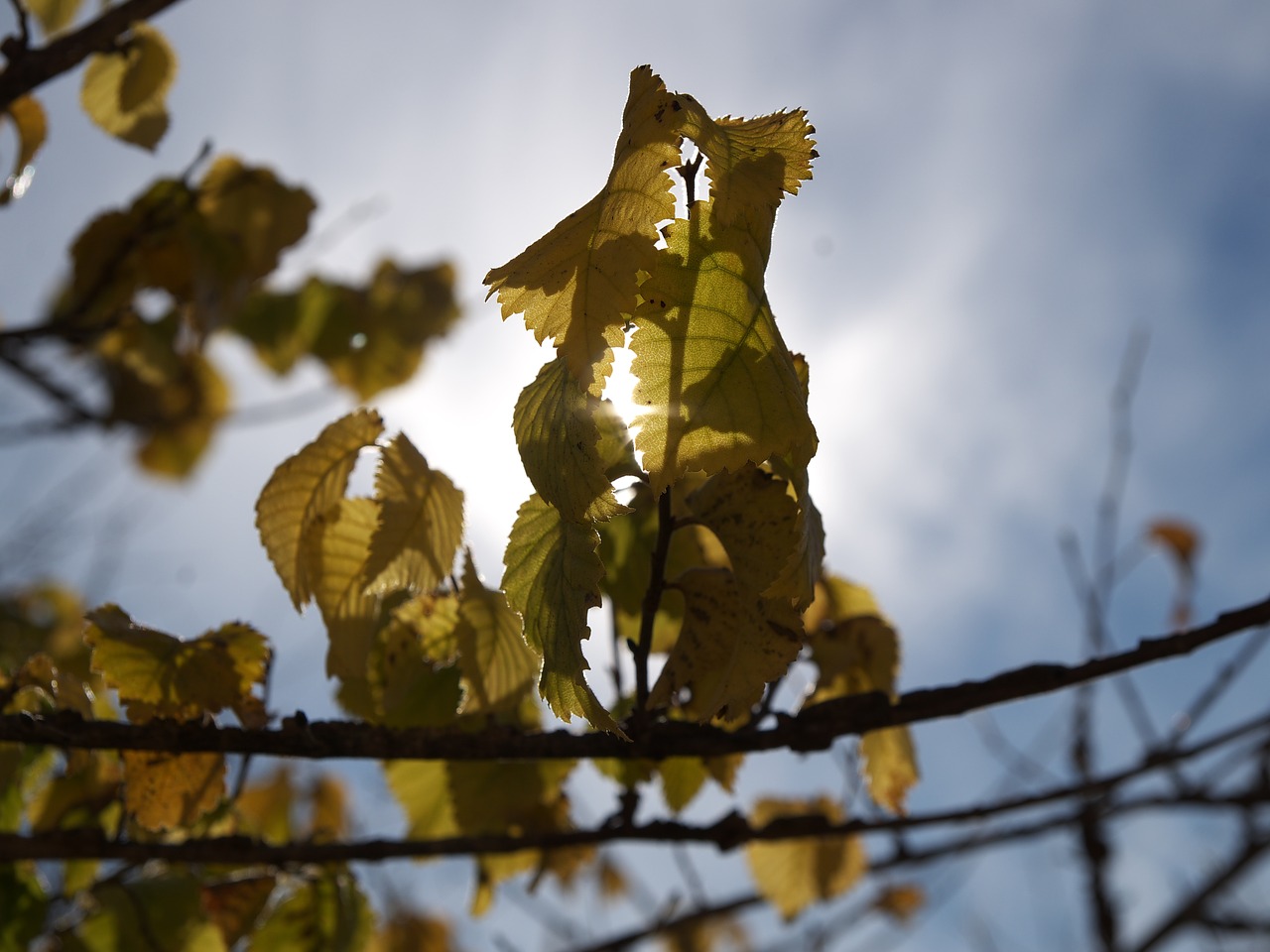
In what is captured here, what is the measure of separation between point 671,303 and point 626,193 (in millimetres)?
87

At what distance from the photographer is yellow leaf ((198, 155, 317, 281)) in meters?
2.03

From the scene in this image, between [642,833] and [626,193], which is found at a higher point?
[626,193]

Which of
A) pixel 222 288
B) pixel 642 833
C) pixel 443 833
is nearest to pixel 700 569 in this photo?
pixel 642 833

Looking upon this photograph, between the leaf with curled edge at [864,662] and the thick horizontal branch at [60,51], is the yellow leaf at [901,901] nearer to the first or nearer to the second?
the leaf with curled edge at [864,662]

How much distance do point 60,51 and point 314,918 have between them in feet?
4.09

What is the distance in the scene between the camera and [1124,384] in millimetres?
2498

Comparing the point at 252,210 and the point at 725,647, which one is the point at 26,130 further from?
the point at 725,647

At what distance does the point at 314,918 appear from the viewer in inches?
54.5

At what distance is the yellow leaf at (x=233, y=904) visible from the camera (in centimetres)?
139

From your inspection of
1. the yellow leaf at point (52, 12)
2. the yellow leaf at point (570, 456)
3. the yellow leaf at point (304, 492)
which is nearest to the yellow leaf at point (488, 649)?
the yellow leaf at point (304, 492)

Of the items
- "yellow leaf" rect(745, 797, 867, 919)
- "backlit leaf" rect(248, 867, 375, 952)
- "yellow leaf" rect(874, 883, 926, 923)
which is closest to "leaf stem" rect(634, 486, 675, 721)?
"backlit leaf" rect(248, 867, 375, 952)

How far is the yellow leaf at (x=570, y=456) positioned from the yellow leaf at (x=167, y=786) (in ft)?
2.24

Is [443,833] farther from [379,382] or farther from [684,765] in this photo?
[379,382]

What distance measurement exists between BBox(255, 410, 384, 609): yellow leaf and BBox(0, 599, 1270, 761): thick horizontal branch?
0.16 meters
